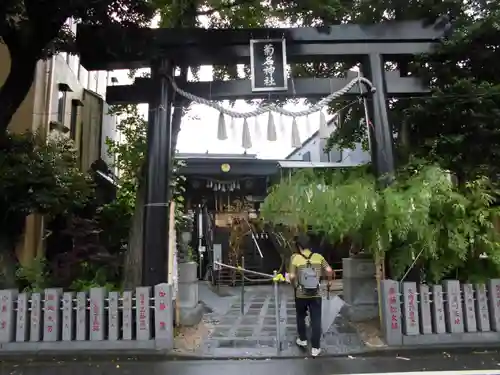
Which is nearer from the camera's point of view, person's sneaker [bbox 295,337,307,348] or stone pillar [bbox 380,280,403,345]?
person's sneaker [bbox 295,337,307,348]

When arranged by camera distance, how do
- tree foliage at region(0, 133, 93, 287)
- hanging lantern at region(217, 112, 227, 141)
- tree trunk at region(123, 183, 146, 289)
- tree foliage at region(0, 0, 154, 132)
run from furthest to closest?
hanging lantern at region(217, 112, 227, 141) < tree trunk at region(123, 183, 146, 289) < tree foliage at region(0, 133, 93, 287) < tree foliage at region(0, 0, 154, 132)

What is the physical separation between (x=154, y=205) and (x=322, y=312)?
155 inches

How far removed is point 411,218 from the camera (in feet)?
24.8

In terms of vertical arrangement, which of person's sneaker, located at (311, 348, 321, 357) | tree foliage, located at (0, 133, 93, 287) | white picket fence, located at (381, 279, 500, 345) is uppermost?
tree foliage, located at (0, 133, 93, 287)

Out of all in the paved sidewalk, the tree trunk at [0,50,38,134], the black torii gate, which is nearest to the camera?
the paved sidewalk

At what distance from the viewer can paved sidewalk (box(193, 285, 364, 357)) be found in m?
7.53

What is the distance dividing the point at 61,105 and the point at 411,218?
1146cm

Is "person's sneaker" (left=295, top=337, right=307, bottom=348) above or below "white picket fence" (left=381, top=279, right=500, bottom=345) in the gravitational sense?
below

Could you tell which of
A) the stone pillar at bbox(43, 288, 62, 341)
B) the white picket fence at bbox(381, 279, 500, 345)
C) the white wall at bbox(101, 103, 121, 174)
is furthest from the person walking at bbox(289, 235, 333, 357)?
the white wall at bbox(101, 103, 121, 174)

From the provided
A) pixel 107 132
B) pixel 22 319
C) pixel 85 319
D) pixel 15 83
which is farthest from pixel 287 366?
pixel 107 132

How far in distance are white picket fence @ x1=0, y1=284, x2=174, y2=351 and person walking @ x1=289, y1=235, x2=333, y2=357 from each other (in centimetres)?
228

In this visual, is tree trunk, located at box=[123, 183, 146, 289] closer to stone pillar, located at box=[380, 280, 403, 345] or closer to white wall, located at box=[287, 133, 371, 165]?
stone pillar, located at box=[380, 280, 403, 345]

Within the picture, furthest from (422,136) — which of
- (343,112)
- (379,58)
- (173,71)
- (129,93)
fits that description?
(129,93)

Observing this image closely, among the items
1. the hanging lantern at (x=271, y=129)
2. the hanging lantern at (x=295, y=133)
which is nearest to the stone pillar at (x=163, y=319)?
the hanging lantern at (x=271, y=129)
